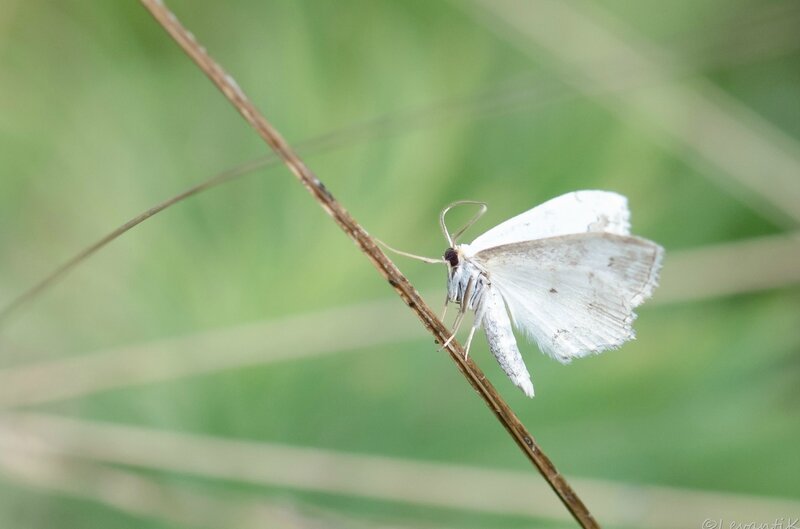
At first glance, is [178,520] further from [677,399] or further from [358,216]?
[677,399]

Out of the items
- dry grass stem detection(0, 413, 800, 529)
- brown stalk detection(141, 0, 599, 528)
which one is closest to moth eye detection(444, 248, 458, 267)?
brown stalk detection(141, 0, 599, 528)

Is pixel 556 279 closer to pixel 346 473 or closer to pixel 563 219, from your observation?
pixel 563 219

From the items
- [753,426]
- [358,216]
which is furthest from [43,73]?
[753,426]

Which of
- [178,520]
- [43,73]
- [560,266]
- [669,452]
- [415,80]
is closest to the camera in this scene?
[560,266]

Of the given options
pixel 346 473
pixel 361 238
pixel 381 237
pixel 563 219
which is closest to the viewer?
pixel 361 238

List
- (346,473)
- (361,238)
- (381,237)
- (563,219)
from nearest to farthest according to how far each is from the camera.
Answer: (361,238), (563,219), (346,473), (381,237)

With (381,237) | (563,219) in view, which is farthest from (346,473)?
(563,219)
